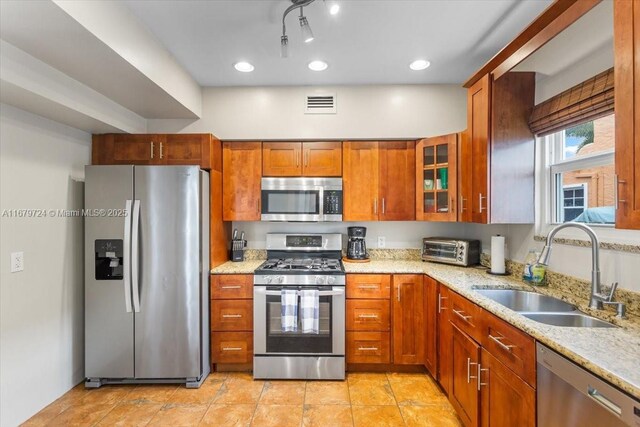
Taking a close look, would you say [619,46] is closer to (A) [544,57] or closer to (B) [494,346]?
(A) [544,57]

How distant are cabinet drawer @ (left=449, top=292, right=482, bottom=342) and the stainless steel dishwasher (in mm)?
497

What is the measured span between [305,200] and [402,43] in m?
1.56

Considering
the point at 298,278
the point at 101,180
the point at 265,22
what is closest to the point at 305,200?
the point at 298,278

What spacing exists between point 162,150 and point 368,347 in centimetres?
259

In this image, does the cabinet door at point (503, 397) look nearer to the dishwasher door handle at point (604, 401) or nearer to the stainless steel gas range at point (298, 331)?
the dishwasher door handle at point (604, 401)

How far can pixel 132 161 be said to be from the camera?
9.09ft

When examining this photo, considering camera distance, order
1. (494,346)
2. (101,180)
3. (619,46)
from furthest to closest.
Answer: (101,180), (494,346), (619,46)

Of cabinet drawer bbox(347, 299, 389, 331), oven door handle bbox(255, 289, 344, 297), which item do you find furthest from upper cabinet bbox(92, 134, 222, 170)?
cabinet drawer bbox(347, 299, 389, 331)

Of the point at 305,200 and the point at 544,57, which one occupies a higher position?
the point at 544,57

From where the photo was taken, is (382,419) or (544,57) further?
(382,419)

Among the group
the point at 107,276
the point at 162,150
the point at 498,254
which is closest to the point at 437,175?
the point at 498,254

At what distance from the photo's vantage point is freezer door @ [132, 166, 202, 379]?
244 cm

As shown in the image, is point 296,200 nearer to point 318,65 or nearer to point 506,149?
point 318,65

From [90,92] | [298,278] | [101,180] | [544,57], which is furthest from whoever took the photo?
[298,278]
